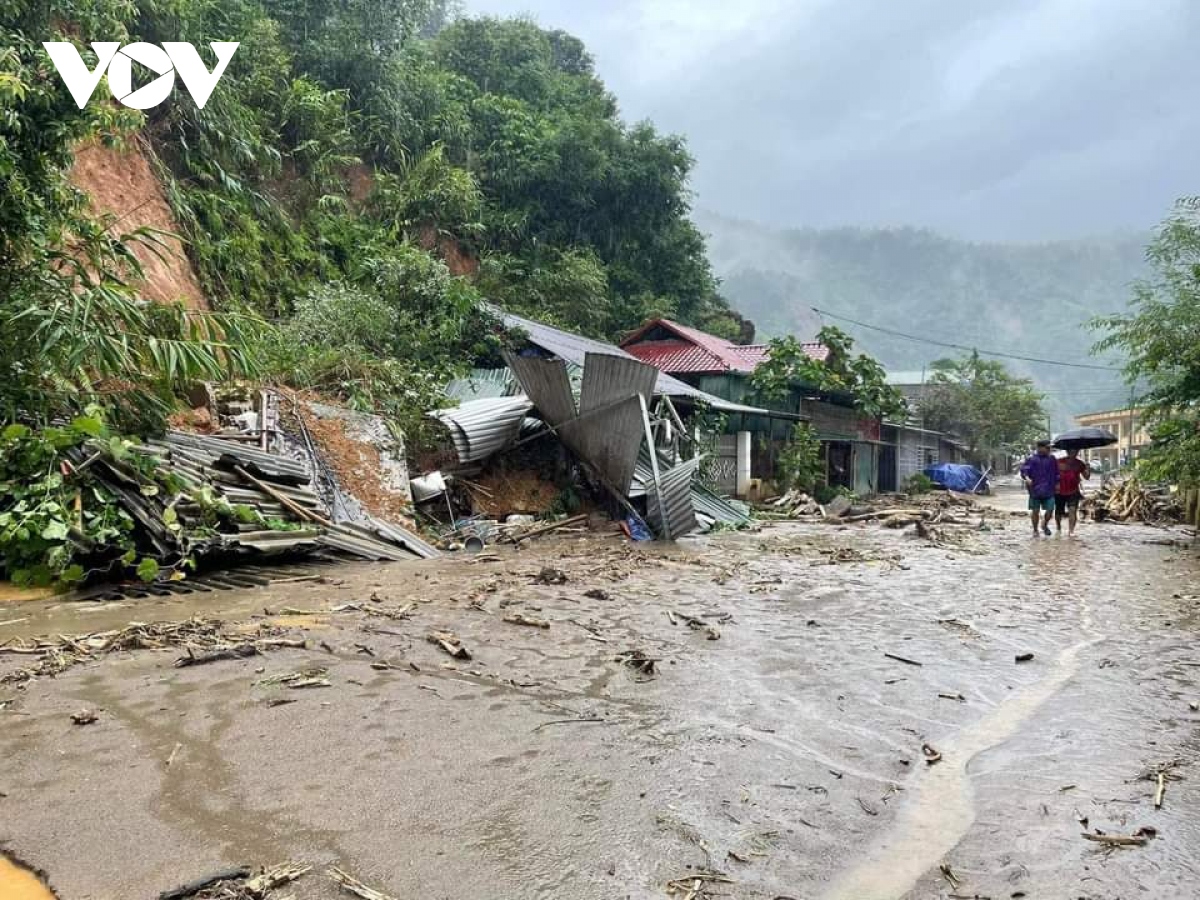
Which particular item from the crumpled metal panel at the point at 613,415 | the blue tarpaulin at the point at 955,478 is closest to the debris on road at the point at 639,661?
the crumpled metal panel at the point at 613,415

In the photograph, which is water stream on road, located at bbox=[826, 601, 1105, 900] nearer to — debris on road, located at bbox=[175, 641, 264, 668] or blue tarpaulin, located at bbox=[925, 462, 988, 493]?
debris on road, located at bbox=[175, 641, 264, 668]

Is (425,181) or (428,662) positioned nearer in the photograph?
(428,662)

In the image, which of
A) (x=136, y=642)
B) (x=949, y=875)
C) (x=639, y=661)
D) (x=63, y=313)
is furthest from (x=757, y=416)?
(x=949, y=875)

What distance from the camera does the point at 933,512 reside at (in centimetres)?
1925

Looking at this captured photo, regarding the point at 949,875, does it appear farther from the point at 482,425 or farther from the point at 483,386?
the point at 483,386

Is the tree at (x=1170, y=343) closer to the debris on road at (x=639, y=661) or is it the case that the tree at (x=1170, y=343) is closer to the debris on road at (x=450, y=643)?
the debris on road at (x=639, y=661)

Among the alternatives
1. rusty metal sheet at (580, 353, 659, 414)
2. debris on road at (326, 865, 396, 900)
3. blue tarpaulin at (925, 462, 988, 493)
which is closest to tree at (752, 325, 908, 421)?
blue tarpaulin at (925, 462, 988, 493)

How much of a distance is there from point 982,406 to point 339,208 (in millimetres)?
31548

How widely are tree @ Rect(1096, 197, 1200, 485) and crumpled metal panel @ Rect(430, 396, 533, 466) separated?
34.6 feet

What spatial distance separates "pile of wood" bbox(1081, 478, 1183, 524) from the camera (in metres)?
17.8

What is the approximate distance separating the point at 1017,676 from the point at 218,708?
4.62m

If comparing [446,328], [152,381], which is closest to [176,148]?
[446,328]

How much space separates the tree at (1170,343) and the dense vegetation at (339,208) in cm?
1233

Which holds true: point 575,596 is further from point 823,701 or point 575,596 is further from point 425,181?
point 425,181
